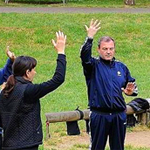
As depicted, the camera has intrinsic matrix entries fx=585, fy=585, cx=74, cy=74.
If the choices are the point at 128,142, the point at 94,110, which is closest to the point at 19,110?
the point at 94,110

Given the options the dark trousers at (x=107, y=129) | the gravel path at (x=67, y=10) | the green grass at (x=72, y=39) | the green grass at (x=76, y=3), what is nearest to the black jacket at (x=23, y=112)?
the dark trousers at (x=107, y=129)

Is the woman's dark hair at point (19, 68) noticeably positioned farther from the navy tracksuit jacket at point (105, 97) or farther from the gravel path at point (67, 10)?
the gravel path at point (67, 10)

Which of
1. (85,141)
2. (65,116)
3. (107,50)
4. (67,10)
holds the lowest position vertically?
(85,141)

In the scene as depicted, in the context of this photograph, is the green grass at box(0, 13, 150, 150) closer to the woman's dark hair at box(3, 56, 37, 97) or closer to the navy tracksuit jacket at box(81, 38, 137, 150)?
the navy tracksuit jacket at box(81, 38, 137, 150)

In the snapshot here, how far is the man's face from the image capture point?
6.76 m

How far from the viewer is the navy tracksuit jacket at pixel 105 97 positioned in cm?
675

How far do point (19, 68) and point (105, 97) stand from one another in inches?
63.5

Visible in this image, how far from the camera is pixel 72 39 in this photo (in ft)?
64.2

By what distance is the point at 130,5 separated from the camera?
25953 mm

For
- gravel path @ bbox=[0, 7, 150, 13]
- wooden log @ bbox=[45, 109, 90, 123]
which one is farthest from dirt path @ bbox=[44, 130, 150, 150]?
gravel path @ bbox=[0, 7, 150, 13]

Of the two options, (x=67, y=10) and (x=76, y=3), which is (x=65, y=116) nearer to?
(x=67, y=10)

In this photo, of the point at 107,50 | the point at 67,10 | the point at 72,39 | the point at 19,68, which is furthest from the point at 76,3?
the point at 19,68

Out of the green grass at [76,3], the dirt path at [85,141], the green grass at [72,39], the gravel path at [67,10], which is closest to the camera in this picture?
the dirt path at [85,141]

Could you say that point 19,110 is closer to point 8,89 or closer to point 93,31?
point 8,89
